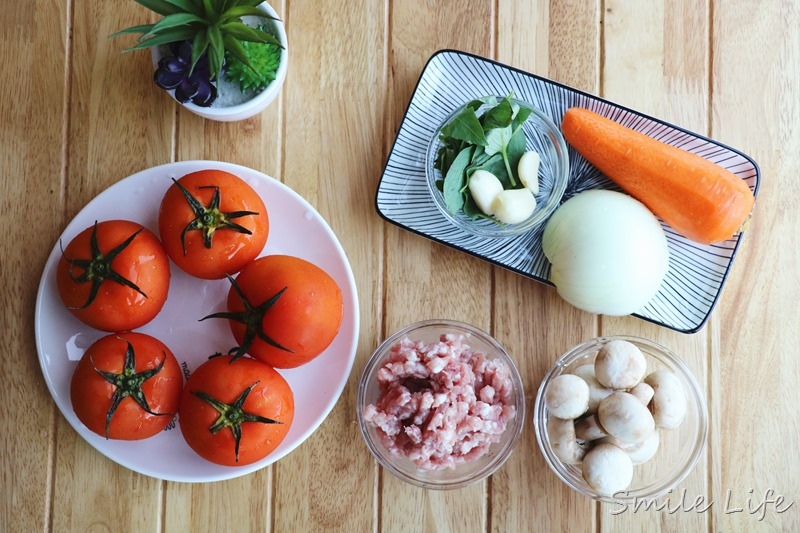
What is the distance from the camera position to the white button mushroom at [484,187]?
92cm

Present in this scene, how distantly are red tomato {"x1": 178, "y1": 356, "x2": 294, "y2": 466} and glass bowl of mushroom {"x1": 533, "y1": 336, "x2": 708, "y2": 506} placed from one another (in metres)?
0.36

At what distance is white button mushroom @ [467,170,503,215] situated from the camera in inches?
36.4

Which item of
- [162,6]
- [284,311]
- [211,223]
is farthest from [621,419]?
[162,6]

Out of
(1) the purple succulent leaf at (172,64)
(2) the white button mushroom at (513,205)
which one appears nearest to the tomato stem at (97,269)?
(1) the purple succulent leaf at (172,64)

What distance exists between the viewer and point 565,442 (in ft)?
2.96

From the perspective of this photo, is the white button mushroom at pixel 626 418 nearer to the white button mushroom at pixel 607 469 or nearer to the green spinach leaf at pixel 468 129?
the white button mushroom at pixel 607 469

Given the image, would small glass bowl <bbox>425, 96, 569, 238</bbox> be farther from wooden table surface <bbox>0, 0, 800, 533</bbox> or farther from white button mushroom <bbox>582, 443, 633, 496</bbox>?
white button mushroom <bbox>582, 443, 633, 496</bbox>

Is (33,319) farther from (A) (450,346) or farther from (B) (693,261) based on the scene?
(B) (693,261)

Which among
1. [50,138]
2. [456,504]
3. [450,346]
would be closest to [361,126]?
[450,346]

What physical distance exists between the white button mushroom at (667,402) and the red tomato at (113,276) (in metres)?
0.67

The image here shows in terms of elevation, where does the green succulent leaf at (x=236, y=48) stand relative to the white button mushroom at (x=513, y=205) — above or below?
above

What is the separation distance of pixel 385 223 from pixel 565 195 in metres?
0.27

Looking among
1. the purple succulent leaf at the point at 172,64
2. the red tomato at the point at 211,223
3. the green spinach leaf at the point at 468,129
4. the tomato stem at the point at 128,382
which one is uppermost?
the purple succulent leaf at the point at 172,64

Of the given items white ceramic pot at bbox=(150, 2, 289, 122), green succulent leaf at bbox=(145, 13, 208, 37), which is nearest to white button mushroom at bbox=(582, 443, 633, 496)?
white ceramic pot at bbox=(150, 2, 289, 122)
